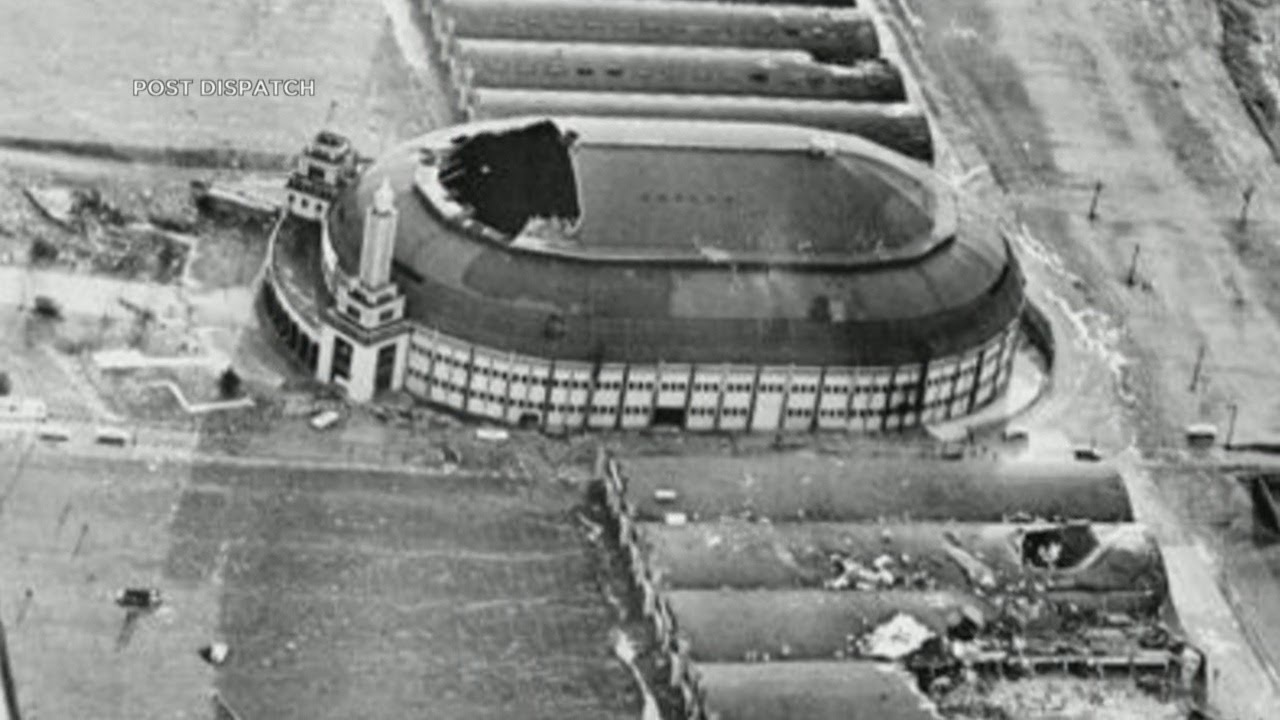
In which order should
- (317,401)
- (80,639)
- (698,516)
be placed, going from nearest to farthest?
(80,639), (698,516), (317,401)

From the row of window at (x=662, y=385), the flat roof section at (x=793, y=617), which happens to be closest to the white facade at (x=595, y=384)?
the row of window at (x=662, y=385)

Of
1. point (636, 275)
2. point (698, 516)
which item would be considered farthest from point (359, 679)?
Answer: point (636, 275)

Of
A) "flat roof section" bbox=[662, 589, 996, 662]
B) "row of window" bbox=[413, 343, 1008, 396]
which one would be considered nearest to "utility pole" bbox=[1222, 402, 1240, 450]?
"row of window" bbox=[413, 343, 1008, 396]

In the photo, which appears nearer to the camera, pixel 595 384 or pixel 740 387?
pixel 595 384

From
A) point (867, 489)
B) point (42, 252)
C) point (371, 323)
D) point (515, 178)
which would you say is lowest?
point (42, 252)

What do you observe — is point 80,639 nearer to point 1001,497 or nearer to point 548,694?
point 548,694

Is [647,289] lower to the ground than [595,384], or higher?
higher

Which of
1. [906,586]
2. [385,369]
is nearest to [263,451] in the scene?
[385,369]

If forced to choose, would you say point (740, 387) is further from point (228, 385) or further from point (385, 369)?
point (228, 385)
